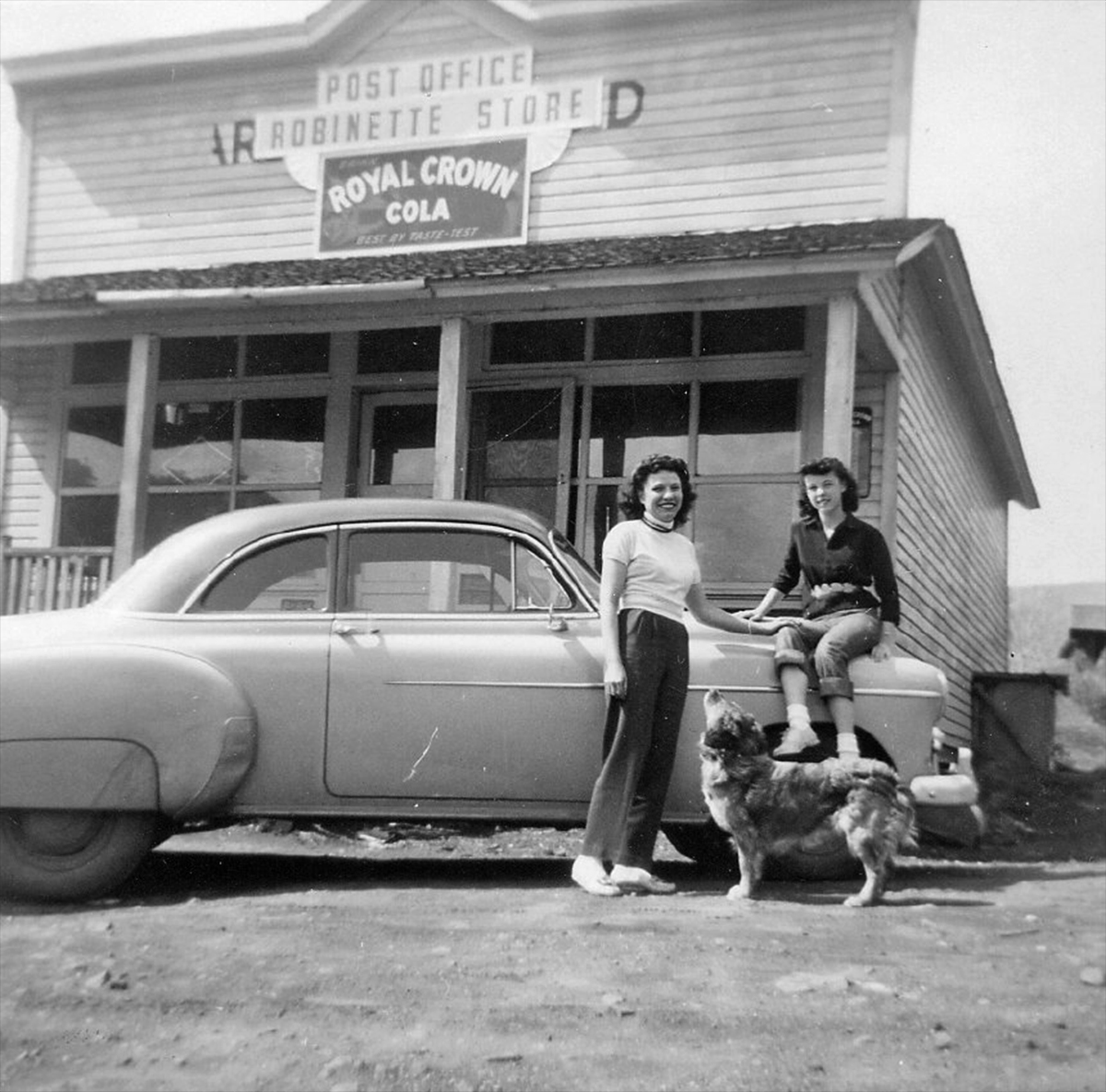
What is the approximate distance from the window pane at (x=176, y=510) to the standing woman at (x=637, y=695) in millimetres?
6517

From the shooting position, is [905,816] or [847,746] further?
[847,746]

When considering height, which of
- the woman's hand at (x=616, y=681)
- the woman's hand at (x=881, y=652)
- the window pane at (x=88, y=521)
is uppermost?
the window pane at (x=88, y=521)

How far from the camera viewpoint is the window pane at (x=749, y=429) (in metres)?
9.51

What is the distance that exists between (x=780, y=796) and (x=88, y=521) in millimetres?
8293

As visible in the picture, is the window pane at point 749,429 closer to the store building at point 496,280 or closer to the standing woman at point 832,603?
the store building at point 496,280

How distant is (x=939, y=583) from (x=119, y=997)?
9.82m

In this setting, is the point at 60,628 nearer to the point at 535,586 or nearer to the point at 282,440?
the point at 535,586

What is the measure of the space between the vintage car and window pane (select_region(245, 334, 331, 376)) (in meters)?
5.62

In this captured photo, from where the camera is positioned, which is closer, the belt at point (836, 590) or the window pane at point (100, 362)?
the belt at point (836, 590)

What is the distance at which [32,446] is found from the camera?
38.5 feet

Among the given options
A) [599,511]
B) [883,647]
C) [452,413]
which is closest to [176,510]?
[452,413]

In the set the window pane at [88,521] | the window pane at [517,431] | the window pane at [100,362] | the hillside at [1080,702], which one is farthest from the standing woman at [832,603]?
the hillside at [1080,702]

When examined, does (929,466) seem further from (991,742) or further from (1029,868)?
(1029,868)

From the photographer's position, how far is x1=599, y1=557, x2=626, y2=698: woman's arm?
4.88 m
